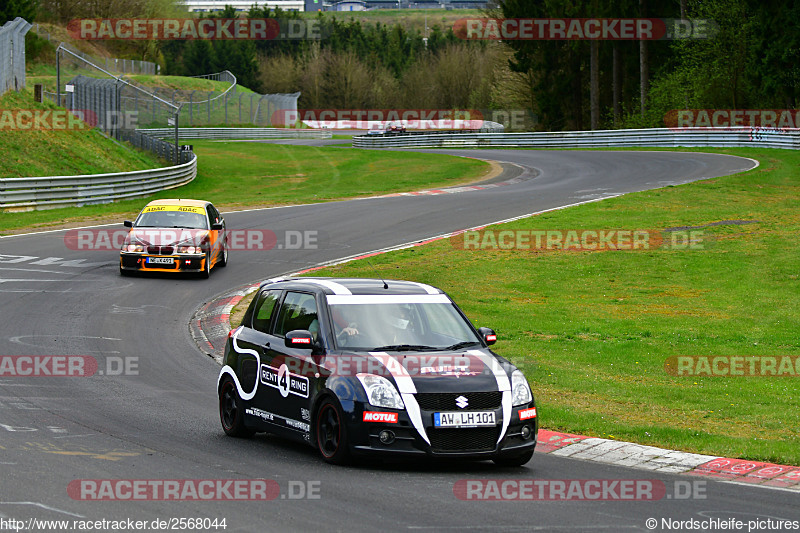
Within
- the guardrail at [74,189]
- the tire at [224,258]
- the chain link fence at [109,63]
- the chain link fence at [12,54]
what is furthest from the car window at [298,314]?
the chain link fence at [109,63]

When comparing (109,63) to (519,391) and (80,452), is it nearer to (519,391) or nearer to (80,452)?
(80,452)

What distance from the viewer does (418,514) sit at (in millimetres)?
7020

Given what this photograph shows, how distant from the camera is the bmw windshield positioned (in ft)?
29.7

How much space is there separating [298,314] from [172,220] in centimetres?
1402

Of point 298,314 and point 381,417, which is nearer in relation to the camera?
point 381,417

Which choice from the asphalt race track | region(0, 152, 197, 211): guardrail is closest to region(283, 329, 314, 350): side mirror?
the asphalt race track

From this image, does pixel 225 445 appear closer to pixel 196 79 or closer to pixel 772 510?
pixel 772 510

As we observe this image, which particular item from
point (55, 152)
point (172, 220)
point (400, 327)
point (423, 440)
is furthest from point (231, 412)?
point (55, 152)

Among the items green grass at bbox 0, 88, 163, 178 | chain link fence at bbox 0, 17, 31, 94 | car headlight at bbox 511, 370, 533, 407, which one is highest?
chain link fence at bbox 0, 17, 31, 94

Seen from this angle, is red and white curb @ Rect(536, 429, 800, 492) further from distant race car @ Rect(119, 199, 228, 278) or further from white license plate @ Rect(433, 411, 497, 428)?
distant race car @ Rect(119, 199, 228, 278)

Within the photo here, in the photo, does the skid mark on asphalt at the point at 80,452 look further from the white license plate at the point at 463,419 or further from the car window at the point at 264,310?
the white license plate at the point at 463,419

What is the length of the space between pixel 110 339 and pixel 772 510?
36.2ft

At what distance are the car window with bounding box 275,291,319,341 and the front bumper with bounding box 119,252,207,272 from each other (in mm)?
12486

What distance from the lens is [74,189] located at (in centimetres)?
3447
